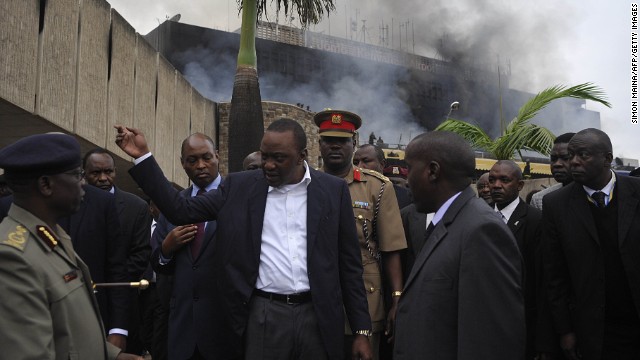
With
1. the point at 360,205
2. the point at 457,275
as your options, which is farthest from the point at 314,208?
the point at 457,275

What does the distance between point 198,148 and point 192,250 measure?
0.78m

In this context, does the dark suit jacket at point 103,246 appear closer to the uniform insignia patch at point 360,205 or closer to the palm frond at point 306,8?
the uniform insignia patch at point 360,205

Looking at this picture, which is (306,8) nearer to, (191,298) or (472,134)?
(472,134)

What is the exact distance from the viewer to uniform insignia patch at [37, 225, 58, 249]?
254 cm

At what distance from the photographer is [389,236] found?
4.51m

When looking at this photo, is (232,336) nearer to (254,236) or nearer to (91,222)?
(254,236)

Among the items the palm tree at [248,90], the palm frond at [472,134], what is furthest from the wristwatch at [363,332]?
the palm frond at [472,134]

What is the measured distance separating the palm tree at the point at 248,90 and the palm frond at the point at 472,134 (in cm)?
359

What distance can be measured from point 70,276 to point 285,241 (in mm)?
1362

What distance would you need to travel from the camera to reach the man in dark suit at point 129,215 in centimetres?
477

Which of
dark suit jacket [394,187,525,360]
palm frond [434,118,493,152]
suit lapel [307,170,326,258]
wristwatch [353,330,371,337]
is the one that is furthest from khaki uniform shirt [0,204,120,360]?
palm frond [434,118,493,152]

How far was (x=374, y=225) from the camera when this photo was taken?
4.59m

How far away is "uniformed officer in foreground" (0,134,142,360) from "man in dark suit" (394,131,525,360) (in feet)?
4.63

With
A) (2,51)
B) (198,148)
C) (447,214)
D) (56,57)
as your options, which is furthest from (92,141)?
(447,214)
